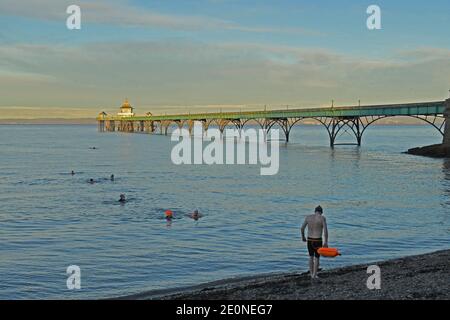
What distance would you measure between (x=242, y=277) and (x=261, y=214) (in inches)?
529

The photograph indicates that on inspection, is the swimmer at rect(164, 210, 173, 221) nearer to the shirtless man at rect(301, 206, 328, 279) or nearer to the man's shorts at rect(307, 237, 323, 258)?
the shirtless man at rect(301, 206, 328, 279)

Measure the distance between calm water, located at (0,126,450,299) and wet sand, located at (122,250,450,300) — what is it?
176 centimetres

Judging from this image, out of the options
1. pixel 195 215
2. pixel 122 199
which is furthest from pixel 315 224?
pixel 122 199

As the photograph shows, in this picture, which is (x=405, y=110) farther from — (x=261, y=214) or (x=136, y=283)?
(x=136, y=283)

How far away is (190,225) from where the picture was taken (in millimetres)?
27875

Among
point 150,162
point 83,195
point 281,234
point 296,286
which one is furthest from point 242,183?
point 296,286

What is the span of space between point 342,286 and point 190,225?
14585mm

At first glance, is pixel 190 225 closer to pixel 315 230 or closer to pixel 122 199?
pixel 122 199

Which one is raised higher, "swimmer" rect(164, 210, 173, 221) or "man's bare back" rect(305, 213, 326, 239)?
"man's bare back" rect(305, 213, 326, 239)

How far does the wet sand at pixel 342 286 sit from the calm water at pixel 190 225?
5.79 feet

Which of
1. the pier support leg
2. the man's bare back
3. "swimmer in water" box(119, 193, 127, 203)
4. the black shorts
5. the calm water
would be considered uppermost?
the pier support leg

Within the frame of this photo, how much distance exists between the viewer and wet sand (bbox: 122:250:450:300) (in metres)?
12.9

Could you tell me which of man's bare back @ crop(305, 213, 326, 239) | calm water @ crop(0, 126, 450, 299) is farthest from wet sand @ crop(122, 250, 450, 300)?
calm water @ crop(0, 126, 450, 299)

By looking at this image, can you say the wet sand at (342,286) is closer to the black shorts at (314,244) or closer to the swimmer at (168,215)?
the black shorts at (314,244)
